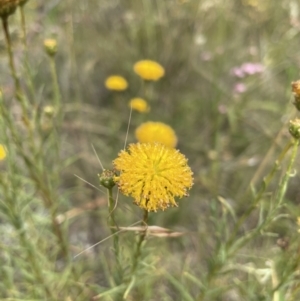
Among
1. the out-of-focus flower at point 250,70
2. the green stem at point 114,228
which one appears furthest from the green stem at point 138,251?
the out-of-focus flower at point 250,70

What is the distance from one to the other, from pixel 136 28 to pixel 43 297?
1528 millimetres

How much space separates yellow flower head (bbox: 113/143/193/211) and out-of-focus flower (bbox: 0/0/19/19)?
418 mm

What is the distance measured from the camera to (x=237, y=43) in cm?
227

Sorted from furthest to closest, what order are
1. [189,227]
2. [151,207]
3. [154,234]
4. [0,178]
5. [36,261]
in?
[189,227] → [36,261] → [0,178] → [154,234] → [151,207]

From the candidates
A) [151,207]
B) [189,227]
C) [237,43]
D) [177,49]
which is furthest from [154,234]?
[237,43]

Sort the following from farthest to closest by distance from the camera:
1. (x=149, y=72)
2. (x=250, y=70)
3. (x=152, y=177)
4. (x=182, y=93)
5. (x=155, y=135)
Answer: (x=182, y=93)
(x=250, y=70)
(x=149, y=72)
(x=155, y=135)
(x=152, y=177)

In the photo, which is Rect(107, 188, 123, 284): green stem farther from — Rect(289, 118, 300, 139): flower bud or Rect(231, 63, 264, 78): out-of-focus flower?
Rect(231, 63, 264, 78): out-of-focus flower

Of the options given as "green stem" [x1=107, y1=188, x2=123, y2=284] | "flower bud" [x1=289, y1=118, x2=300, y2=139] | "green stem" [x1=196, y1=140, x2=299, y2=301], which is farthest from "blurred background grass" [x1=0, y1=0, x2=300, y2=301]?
"flower bud" [x1=289, y1=118, x2=300, y2=139]

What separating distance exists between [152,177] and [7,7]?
485 mm

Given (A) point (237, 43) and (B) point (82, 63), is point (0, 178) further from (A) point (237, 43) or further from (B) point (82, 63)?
(A) point (237, 43)

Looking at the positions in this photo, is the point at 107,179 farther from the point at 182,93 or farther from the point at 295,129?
the point at 182,93

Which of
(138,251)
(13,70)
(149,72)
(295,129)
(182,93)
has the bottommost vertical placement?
(138,251)

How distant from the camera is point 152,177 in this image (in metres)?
0.62

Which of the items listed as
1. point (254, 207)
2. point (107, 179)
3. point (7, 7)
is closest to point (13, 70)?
point (7, 7)
